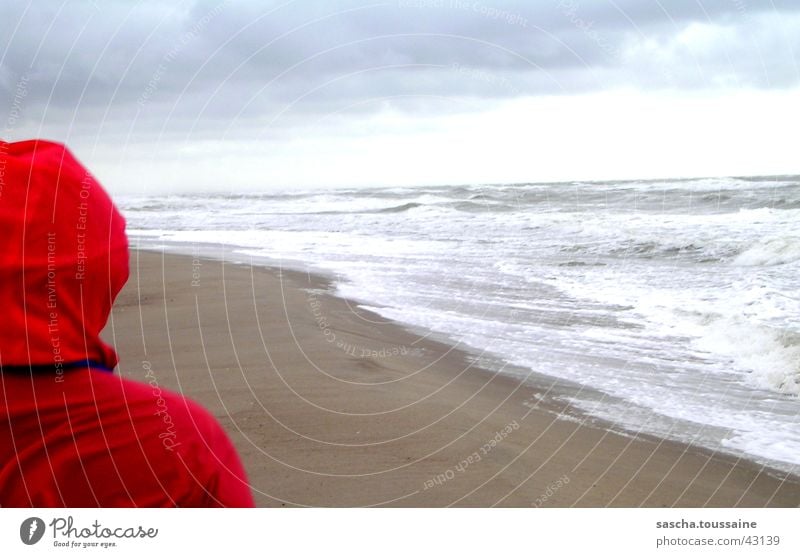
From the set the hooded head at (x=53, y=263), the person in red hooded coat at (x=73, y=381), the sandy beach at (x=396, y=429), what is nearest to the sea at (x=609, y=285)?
the sandy beach at (x=396, y=429)

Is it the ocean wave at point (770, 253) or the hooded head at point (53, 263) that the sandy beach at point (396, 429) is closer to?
the hooded head at point (53, 263)

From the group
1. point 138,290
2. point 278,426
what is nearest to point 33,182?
point 278,426

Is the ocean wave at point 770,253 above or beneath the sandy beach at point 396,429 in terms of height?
above

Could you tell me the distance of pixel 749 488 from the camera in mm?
3164

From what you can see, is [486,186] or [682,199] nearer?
[682,199]

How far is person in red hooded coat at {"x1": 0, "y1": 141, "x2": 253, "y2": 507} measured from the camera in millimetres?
801

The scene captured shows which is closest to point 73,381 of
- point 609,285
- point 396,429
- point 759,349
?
point 396,429

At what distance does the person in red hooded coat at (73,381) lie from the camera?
80 centimetres

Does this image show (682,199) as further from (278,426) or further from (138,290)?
(278,426)

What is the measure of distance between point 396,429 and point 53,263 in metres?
2.97

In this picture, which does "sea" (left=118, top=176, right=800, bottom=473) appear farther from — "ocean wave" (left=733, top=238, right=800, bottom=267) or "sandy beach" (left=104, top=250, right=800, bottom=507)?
"sandy beach" (left=104, top=250, right=800, bottom=507)

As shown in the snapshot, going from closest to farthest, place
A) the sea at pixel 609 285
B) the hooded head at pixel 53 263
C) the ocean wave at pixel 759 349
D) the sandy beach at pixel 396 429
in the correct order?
the hooded head at pixel 53 263
the sandy beach at pixel 396 429
the sea at pixel 609 285
the ocean wave at pixel 759 349

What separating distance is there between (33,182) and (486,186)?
2513 cm

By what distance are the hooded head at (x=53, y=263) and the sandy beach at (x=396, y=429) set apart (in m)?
2.11
